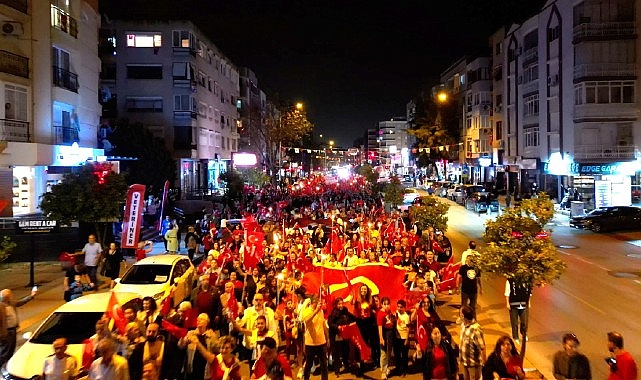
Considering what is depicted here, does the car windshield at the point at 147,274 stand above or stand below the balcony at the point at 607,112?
below

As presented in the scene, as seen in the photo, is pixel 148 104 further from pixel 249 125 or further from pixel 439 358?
pixel 439 358

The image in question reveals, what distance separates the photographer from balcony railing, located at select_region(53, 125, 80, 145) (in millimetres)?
28125

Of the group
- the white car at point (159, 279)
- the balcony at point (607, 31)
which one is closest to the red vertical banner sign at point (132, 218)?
the white car at point (159, 279)

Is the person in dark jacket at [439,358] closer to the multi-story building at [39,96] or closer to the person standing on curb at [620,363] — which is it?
the person standing on curb at [620,363]

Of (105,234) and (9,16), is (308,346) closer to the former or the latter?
(105,234)

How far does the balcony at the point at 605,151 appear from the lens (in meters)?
40.7

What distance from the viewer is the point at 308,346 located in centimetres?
996

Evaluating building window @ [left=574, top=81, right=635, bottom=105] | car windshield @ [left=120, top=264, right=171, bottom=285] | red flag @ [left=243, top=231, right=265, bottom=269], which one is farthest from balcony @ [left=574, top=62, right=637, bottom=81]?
car windshield @ [left=120, top=264, right=171, bottom=285]

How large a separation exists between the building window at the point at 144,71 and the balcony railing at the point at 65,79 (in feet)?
69.0

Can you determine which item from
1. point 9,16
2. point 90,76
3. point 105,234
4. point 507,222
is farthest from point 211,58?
point 507,222

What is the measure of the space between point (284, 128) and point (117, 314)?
Result: 195 feet

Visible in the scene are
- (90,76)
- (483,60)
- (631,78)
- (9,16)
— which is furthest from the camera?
(483,60)

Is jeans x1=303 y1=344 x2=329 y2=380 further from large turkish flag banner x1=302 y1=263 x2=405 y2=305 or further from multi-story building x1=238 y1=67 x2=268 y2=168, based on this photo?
multi-story building x1=238 y1=67 x2=268 y2=168

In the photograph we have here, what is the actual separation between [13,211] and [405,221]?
16.3 m
